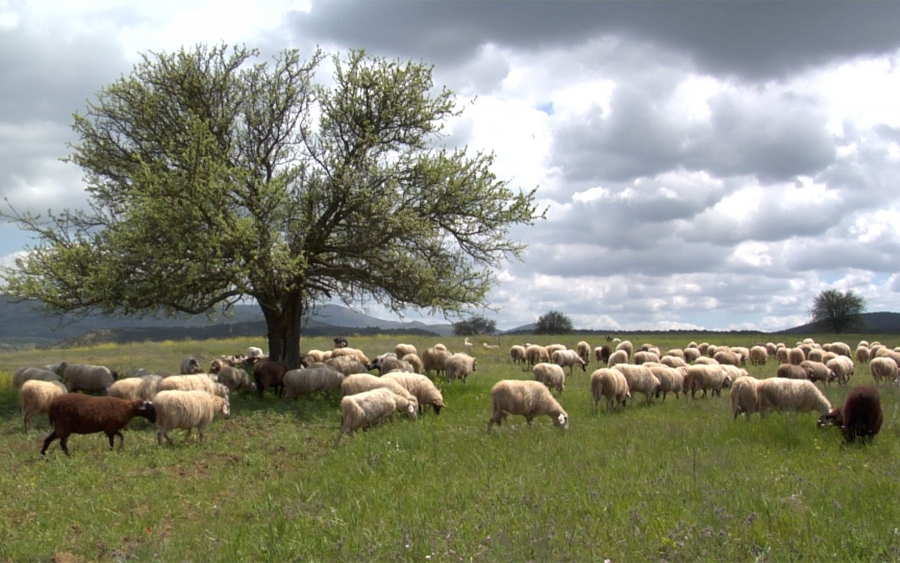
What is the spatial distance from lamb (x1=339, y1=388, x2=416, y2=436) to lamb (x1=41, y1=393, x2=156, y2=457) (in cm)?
422

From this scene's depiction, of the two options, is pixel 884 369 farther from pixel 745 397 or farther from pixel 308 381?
pixel 308 381

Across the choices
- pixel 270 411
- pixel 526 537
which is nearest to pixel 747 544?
pixel 526 537

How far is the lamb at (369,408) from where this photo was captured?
13.9m

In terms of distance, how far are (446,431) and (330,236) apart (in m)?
11.0

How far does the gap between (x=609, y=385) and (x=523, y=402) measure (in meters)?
3.97

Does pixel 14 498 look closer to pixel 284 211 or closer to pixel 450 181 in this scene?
pixel 284 211

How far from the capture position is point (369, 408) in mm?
14258

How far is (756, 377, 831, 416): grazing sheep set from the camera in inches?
590

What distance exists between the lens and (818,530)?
6805 mm

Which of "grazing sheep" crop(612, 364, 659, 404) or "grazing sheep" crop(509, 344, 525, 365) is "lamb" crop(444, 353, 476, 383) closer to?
"grazing sheep" crop(612, 364, 659, 404)

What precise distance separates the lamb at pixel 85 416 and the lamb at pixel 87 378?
8210 mm

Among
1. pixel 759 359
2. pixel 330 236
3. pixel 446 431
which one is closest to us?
pixel 446 431

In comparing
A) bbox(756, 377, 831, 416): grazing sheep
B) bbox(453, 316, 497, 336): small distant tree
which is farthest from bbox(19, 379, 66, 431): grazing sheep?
bbox(453, 316, 497, 336): small distant tree

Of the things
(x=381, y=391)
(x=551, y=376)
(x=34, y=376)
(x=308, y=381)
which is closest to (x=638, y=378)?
(x=551, y=376)
